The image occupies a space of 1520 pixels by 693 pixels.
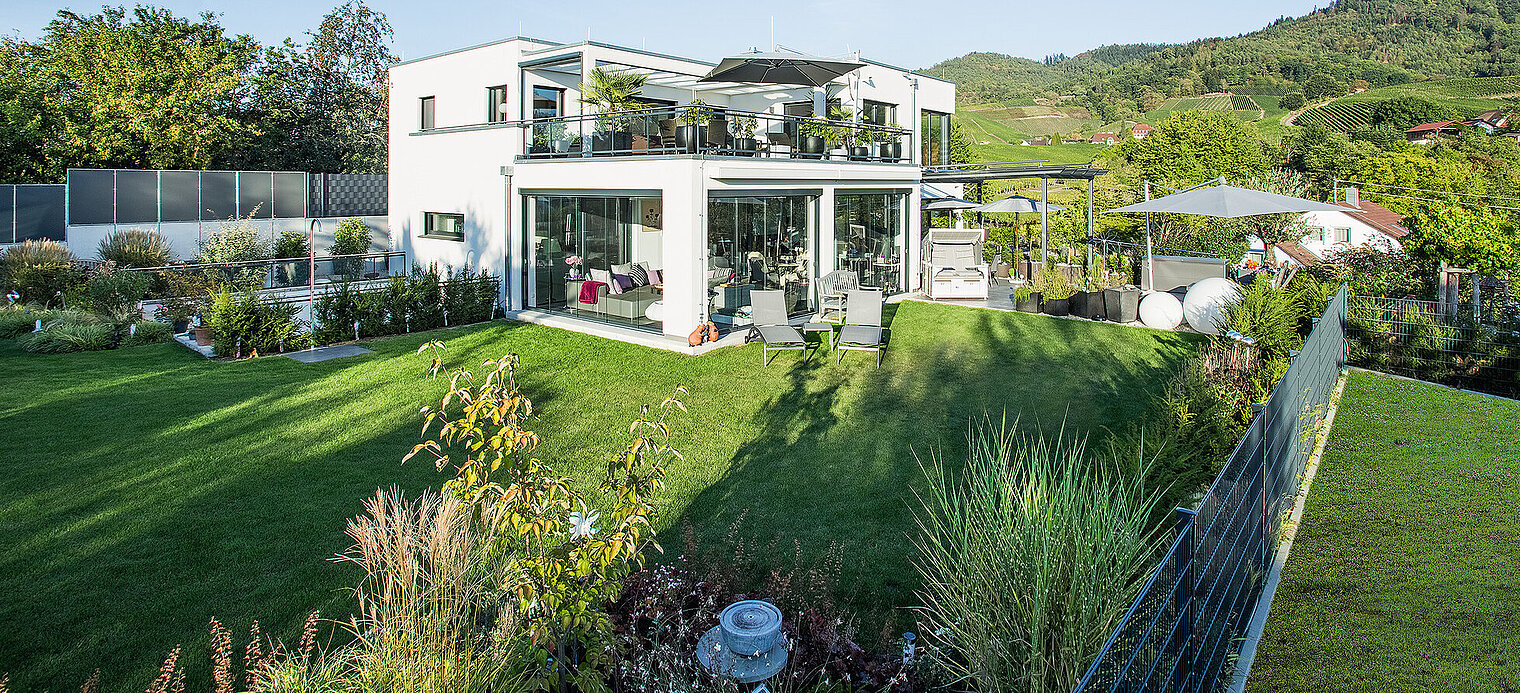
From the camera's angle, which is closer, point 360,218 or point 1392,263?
point 1392,263

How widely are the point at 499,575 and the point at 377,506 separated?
104 cm

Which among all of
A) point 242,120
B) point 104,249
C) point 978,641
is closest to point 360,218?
point 104,249

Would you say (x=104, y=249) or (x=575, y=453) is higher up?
(x=104, y=249)

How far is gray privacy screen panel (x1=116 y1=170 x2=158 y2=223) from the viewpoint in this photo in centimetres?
2119

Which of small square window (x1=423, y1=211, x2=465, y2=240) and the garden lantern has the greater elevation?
small square window (x1=423, y1=211, x2=465, y2=240)

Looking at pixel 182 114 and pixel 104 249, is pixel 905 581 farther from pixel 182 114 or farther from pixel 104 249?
pixel 182 114

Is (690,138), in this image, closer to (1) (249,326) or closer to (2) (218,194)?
(1) (249,326)

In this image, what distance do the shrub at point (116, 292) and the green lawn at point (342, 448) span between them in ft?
8.29

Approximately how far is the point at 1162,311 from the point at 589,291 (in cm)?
936

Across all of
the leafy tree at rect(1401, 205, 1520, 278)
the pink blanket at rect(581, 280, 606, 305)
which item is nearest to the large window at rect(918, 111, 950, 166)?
the pink blanket at rect(581, 280, 606, 305)

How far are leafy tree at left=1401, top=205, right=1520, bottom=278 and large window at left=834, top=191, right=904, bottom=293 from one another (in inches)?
343

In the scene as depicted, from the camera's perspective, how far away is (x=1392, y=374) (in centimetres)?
1114

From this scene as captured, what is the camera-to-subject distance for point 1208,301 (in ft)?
45.4

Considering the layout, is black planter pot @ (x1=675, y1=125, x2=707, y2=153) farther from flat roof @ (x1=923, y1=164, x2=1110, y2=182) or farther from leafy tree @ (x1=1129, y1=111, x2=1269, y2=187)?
leafy tree @ (x1=1129, y1=111, x2=1269, y2=187)
